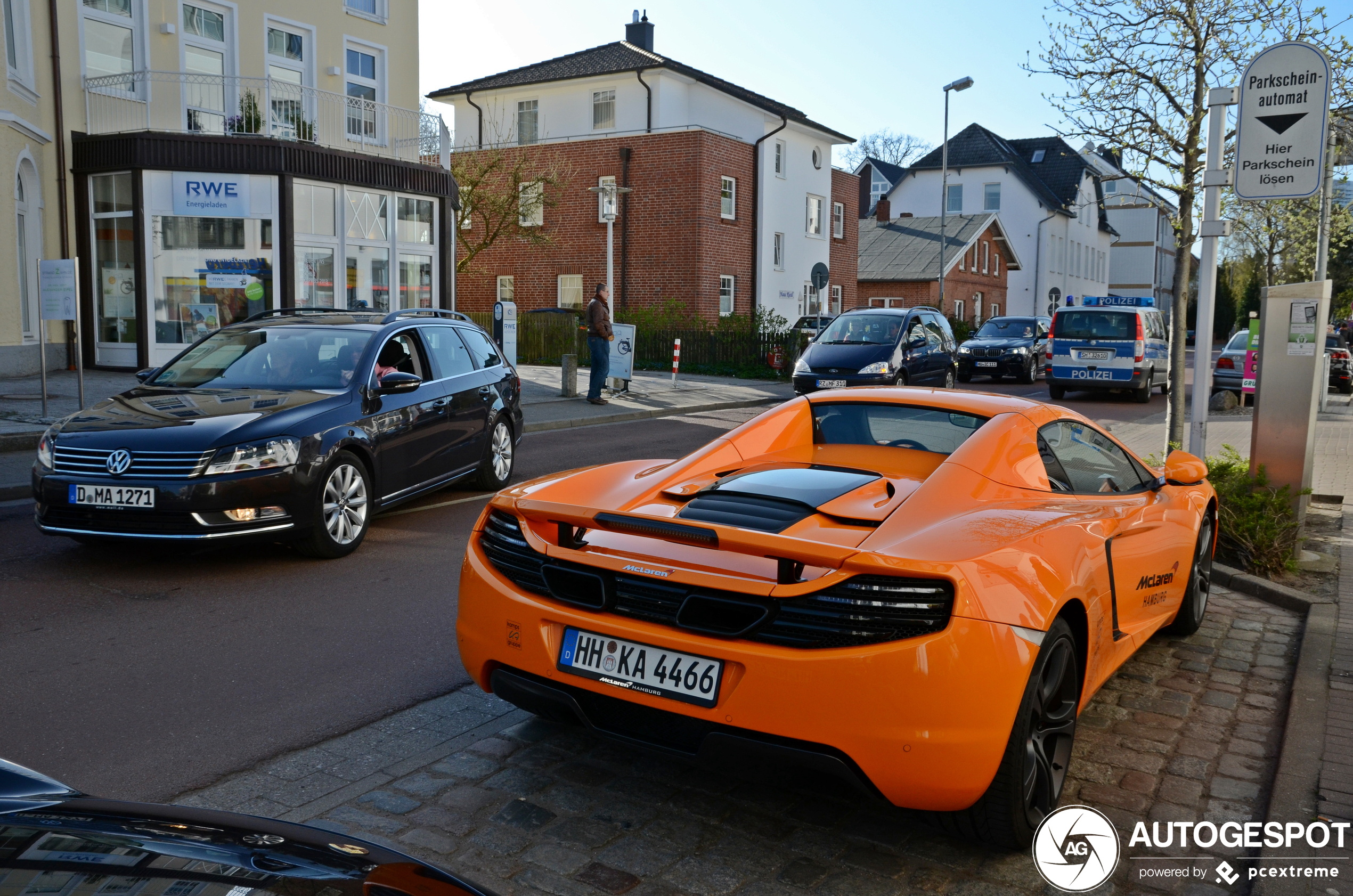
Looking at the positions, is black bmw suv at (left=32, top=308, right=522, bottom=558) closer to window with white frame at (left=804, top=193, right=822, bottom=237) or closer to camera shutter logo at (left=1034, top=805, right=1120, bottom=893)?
camera shutter logo at (left=1034, top=805, right=1120, bottom=893)

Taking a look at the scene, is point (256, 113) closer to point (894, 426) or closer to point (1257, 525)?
point (1257, 525)

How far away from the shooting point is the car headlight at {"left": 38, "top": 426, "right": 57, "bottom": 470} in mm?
Answer: 6664

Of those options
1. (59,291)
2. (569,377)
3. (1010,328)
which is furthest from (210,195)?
(1010,328)

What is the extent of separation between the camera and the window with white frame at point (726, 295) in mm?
35844

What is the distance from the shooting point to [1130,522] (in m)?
4.38

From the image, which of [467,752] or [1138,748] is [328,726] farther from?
[1138,748]

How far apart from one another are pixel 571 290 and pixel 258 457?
1218 inches

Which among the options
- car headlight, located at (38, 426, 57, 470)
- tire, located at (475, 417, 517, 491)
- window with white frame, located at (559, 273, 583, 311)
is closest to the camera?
car headlight, located at (38, 426, 57, 470)

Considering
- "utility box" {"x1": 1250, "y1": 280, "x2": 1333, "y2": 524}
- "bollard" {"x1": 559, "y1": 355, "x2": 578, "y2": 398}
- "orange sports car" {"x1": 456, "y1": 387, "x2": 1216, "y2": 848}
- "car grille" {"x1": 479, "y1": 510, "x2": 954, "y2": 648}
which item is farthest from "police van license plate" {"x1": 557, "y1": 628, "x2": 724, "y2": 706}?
"bollard" {"x1": 559, "y1": 355, "x2": 578, "y2": 398}

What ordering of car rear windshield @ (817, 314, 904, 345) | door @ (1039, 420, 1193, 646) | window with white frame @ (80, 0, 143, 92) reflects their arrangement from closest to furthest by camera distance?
door @ (1039, 420, 1193, 646) → car rear windshield @ (817, 314, 904, 345) → window with white frame @ (80, 0, 143, 92)

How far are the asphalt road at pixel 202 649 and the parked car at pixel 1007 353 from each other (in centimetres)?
2188

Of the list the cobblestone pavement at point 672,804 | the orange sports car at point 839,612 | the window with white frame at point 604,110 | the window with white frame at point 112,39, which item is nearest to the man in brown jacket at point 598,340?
the window with white frame at point 112,39

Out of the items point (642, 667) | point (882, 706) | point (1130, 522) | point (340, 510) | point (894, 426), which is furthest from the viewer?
point (340, 510)

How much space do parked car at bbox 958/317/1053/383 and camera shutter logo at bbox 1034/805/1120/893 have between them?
24.5 m
